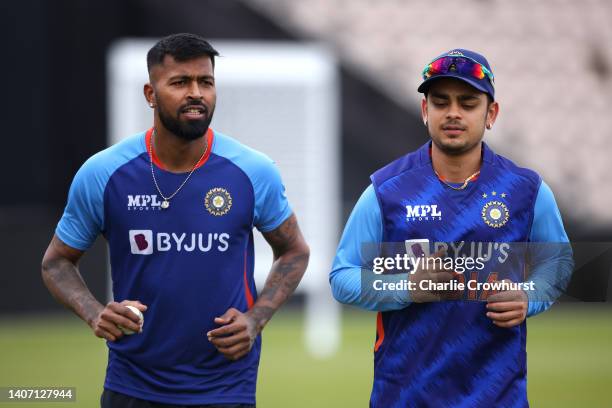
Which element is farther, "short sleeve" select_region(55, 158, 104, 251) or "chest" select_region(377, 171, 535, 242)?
"short sleeve" select_region(55, 158, 104, 251)

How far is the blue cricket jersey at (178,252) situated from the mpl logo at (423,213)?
68 centimetres

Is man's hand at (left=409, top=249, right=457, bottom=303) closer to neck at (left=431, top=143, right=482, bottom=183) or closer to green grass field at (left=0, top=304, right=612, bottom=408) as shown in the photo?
neck at (left=431, top=143, right=482, bottom=183)

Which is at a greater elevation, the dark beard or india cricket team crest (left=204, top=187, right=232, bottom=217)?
the dark beard

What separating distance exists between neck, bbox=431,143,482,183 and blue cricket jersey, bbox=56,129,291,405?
2.41 feet

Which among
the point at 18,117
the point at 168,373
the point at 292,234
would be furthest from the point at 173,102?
the point at 18,117

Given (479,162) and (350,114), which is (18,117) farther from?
(479,162)

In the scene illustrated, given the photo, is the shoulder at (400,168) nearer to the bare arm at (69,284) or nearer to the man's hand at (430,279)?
the man's hand at (430,279)

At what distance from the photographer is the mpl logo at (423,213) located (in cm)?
431

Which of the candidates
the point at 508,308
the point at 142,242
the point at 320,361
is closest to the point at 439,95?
the point at 508,308

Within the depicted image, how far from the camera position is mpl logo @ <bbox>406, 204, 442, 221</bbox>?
4309 millimetres

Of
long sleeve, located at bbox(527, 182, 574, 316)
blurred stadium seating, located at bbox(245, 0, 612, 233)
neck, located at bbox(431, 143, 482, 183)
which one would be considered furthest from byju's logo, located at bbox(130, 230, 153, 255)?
blurred stadium seating, located at bbox(245, 0, 612, 233)

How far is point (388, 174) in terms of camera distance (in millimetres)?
4461

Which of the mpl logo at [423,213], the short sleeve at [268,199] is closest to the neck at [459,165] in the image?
the mpl logo at [423,213]

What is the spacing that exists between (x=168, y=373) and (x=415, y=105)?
12625mm
